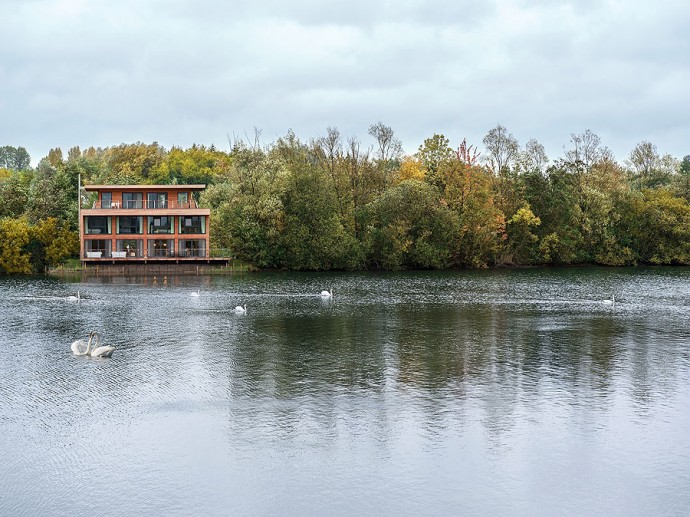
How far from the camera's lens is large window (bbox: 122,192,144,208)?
94.1m

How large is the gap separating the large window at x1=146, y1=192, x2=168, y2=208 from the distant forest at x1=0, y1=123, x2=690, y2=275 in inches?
295

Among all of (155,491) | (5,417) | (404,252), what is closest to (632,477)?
(155,491)

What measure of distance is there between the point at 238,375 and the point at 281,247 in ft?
220

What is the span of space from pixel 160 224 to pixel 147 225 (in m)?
1.68

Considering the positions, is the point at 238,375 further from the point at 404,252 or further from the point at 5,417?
the point at 404,252

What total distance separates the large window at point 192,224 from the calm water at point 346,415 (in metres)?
46.2

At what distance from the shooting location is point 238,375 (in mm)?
30281

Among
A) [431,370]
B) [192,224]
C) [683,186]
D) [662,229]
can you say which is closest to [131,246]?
[192,224]

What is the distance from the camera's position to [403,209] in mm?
99125

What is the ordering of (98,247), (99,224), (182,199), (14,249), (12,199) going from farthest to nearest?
(12,199), (182,199), (99,224), (98,247), (14,249)

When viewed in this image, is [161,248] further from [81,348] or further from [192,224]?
[81,348]

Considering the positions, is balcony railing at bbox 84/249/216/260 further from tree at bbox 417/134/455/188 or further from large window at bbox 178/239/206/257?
tree at bbox 417/134/455/188

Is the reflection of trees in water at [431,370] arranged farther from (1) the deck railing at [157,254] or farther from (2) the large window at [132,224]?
(2) the large window at [132,224]

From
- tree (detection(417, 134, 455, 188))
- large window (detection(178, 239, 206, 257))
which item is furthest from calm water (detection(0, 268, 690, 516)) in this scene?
tree (detection(417, 134, 455, 188))
